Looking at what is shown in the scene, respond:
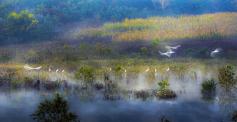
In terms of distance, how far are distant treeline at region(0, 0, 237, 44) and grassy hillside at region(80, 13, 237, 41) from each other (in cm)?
19

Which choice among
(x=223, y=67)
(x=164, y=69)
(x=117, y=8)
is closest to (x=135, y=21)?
(x=117, y=8)

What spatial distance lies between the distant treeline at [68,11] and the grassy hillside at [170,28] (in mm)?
186

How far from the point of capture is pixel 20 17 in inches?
519

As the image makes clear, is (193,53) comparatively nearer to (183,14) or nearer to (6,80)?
(183,14)

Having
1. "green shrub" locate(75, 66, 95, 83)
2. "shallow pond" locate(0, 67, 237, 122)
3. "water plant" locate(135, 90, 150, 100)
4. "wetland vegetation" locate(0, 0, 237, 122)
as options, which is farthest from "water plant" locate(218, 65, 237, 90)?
"green shrub" locate(75, 66, 95, 83)

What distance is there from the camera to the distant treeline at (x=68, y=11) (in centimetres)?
1313

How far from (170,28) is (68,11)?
2600 mm

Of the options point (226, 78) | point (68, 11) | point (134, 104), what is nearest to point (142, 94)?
point (134, 104)

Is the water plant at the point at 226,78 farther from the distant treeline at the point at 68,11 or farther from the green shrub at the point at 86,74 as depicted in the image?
the green shrub at the point at 86,74

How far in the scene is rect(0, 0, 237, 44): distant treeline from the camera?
13.1 metres

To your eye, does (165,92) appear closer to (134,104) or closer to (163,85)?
(163,85)

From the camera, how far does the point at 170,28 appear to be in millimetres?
13250

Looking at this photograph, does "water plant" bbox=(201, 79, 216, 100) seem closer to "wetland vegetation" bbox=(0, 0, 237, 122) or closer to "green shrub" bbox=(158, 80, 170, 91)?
Answer: "wetland vegetation" bbox=(0, 0, 237, 122)

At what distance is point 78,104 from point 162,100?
1.95 meters
